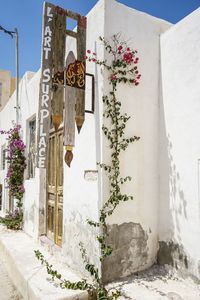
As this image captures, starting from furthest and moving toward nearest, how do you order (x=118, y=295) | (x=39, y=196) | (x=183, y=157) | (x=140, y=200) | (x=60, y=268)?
(x=39, y=196)
(x=60, y=268)
(x=140, y=200)
(x=183, y=157)
(x=118, y=295)

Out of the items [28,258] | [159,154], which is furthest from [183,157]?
[28,258]

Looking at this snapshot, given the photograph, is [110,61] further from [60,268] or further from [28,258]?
[28,258]

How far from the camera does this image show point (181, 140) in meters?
3.81

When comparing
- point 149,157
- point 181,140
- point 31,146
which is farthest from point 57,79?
point 31,146

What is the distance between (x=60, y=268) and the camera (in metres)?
4.34

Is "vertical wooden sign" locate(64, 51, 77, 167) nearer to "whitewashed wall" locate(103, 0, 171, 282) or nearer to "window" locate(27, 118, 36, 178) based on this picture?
"whitewashed wall" locate(103, 0, 171, 282)

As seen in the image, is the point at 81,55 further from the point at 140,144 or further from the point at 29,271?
the point at 29,271

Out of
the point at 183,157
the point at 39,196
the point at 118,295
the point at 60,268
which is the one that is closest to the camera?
the point at 118,295

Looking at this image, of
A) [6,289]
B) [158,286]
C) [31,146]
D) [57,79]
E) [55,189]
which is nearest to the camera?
[158,286]

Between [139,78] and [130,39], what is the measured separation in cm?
59

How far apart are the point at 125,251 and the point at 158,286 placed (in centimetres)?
61

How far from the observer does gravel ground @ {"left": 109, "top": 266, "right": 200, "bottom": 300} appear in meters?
3.25

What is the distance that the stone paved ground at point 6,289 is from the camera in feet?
13.5

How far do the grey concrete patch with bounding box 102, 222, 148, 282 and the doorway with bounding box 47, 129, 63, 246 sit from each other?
5.92ft
